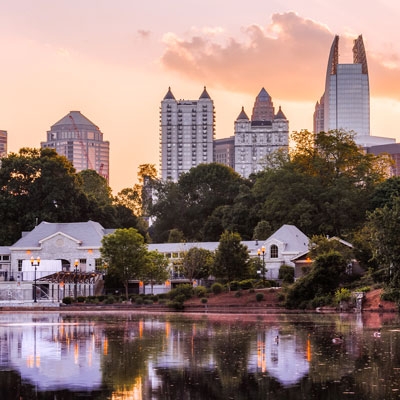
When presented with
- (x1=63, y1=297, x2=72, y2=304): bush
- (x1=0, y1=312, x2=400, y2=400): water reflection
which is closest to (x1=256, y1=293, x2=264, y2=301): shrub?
(x1=63, y1=297, x2=72, y2=304): bush

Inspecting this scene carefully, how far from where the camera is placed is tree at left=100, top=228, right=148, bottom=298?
104250mm

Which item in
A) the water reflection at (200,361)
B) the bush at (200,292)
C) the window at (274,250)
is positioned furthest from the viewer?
the window at (274,250)

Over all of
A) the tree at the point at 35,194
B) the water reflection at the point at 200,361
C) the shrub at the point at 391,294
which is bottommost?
the water reflection at the point at 200,361

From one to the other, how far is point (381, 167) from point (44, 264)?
53.8 metres

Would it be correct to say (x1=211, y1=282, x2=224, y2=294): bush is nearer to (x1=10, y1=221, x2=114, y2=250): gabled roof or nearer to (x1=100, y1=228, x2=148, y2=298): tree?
(x1=100, y1=228, x2=148, y2=298): tree

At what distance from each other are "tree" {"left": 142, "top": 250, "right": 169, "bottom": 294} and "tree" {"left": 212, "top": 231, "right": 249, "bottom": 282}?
8606 mm

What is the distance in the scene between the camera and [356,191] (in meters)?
124

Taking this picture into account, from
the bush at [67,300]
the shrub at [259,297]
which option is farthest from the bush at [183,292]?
the bush at [67,300]

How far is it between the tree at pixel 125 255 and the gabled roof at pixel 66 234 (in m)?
16.3

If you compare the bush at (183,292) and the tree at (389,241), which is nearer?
the tree at (389,241)

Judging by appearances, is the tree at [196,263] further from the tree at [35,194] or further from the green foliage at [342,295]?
the tree at [35,194]

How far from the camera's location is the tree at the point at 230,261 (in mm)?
98312

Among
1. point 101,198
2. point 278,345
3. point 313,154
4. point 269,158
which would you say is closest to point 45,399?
point 278,345

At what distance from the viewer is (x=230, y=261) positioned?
98.4 metres
